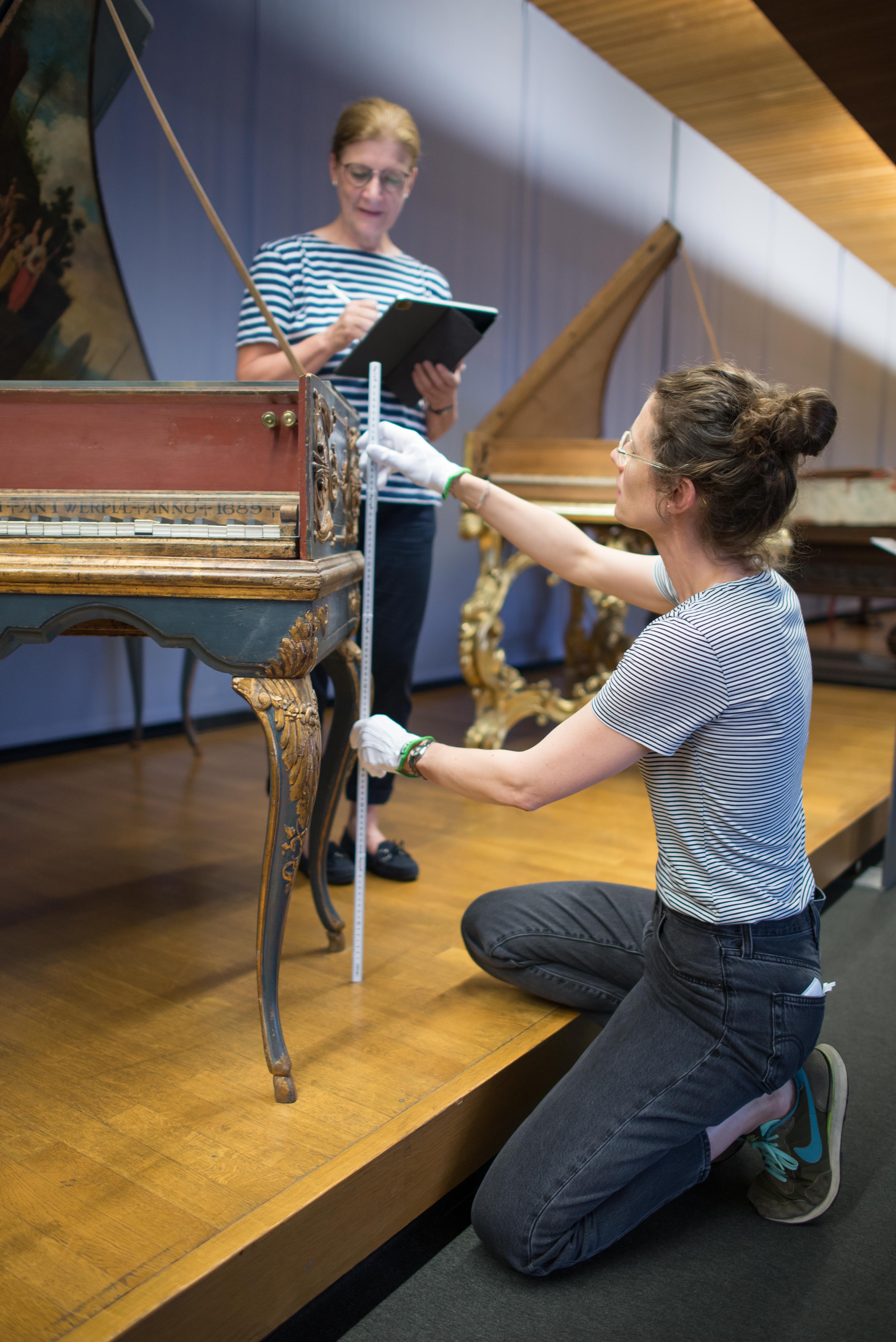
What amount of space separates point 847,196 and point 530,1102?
7.00 m

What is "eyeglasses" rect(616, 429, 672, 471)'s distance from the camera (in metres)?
1.37

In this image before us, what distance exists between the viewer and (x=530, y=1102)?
1613mm

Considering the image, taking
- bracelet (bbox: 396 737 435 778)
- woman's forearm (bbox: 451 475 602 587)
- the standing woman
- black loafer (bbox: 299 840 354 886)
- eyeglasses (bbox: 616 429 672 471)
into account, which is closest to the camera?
eyeglasses (bbox: 616 429 672 471)

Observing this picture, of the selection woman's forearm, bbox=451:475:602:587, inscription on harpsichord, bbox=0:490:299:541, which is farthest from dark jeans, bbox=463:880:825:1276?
inscription on harpsichord, bbox=0:490:299:541

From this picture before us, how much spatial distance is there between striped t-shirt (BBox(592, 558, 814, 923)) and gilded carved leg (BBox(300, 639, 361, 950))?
0.67 metres

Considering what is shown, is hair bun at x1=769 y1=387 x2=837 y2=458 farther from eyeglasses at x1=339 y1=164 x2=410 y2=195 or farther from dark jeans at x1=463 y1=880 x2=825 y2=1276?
eyeglasses at x1=339 y1=164 x2=410 y2=195

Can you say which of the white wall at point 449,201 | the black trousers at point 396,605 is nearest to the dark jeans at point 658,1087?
the white wall at point 449,201

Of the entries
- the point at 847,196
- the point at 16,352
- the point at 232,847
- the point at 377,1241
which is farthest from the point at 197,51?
the point at 847,196

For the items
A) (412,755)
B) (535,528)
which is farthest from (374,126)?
(412,755)

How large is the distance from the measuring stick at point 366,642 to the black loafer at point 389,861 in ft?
1.54

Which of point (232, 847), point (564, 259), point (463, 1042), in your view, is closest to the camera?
point (463, 1042)

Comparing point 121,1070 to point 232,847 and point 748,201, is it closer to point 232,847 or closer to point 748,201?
point 232,847

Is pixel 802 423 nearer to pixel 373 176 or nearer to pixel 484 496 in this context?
pixel 484 496

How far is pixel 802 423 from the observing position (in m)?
1.28
